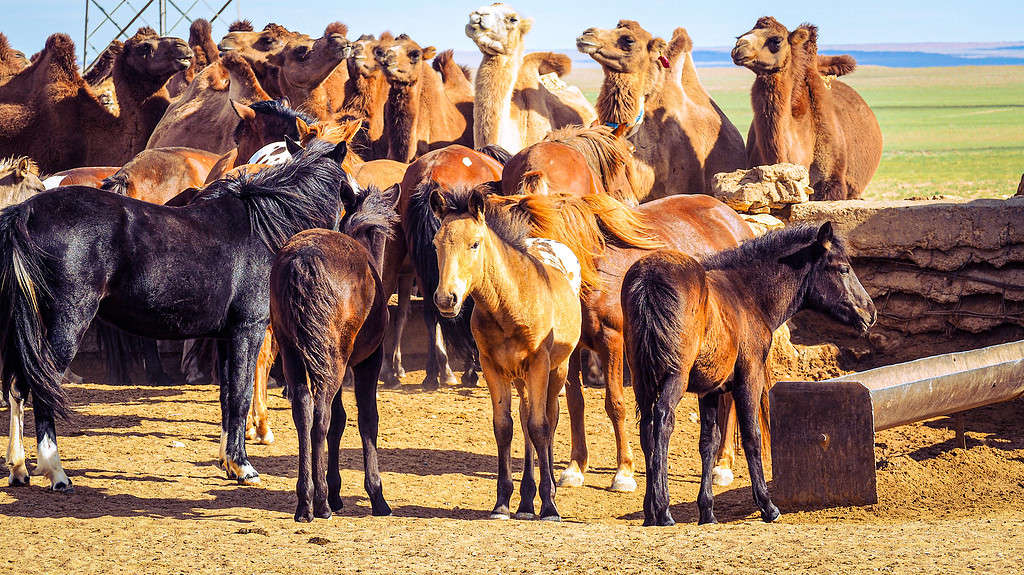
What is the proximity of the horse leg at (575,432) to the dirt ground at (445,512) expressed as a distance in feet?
0.37

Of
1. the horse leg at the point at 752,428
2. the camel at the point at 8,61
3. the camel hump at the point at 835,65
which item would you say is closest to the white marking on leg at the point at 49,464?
the horse leg at the point at 752,428

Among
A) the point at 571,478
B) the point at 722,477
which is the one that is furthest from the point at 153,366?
the point at 722,477

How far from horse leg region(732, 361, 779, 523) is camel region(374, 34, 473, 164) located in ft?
25.3

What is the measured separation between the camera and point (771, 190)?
34.5 feet

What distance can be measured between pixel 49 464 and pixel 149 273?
1.18 meters

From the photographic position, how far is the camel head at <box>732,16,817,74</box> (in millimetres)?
12211

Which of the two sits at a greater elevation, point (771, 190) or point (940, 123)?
point (940, 123)

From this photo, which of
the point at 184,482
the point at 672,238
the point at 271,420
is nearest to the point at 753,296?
the point at 672,238

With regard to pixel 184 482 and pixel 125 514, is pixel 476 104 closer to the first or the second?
pixel 184 482

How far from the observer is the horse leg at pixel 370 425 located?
6.16m

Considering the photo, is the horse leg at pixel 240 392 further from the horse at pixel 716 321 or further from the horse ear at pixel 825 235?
the horse ear at pixel 825 235

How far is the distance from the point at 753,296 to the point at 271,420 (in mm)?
4081

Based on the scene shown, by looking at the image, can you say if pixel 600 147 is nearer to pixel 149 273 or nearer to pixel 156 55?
pixel 149 273

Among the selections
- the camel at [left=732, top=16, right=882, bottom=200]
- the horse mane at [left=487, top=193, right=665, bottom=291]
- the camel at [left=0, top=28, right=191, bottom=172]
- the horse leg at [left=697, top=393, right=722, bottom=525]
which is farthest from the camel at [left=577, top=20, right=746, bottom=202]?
the horse leg at [left=697, top=393, right=722, bottom=525]
